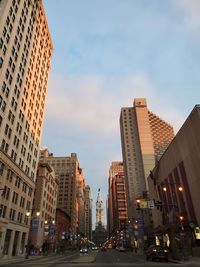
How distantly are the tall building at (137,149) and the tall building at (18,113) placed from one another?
99.7 metres

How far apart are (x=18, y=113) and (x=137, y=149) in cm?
12669

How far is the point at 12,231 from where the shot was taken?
55.2m

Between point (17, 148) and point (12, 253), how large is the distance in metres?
23.5

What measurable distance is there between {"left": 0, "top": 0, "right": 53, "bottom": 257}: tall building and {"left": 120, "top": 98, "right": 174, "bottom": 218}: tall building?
9973 centimetres

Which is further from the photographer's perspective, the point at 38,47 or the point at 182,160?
the point at 38,47

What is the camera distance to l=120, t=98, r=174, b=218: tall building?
16400 cm

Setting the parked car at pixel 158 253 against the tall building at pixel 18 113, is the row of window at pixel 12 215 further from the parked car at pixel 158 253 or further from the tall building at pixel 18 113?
the parked car at pixel 158 253

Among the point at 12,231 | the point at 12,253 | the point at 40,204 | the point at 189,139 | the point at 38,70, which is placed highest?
the point at 38,70

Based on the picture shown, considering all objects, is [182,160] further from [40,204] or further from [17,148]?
[40,204]

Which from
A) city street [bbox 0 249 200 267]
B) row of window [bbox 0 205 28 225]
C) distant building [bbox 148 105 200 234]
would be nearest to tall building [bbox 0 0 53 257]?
row of window [bbox 0 205 28 225]

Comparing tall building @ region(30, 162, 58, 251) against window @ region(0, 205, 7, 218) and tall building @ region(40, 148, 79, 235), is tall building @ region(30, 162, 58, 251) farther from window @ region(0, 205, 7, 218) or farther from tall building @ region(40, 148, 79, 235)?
tall building @ region(40, 148, 79, 235)

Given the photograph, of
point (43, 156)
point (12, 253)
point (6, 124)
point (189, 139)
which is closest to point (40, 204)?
point (12, 253)

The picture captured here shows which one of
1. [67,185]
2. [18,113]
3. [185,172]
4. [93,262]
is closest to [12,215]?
[18,113]

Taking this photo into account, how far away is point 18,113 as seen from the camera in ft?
191
